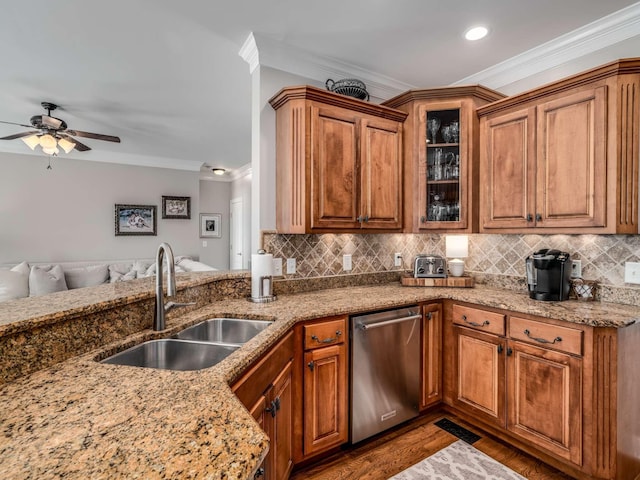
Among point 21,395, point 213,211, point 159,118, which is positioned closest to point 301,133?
point 21,395

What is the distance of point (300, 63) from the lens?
2531mm

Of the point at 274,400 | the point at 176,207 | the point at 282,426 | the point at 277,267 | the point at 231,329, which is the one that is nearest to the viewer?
the point at 274,400

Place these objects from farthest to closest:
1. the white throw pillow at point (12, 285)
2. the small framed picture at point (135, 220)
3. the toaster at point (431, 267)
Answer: the small framed picture at point (135, 220), the white throw pillow at point (12, 285), the toaster at point (431, 267)

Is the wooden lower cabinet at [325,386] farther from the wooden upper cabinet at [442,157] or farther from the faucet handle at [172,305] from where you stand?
the wooden upper cabinet at [442,157]

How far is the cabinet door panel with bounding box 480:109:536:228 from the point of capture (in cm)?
228

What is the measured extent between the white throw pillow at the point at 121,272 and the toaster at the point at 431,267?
4.14 meters

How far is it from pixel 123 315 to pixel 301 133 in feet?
4.82

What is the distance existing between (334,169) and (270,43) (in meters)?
0.99

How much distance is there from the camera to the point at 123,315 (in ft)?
4.78

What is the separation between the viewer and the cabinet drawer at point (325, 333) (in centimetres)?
188

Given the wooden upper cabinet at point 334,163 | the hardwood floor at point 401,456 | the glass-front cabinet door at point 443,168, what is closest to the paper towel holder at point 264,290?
the wooden upper cabinet at point 334,163

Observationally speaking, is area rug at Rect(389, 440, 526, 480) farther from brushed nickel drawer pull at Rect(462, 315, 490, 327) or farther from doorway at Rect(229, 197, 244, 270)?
doorway at Rect(229, 197, 244, 270)

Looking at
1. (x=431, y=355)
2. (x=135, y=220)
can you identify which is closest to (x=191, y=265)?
(x=135, y=220)

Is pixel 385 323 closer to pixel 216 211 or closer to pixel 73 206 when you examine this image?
pixel 73 206
